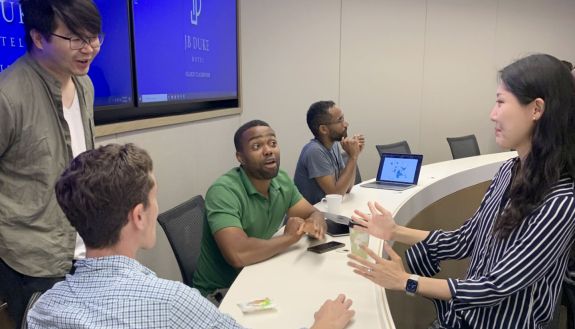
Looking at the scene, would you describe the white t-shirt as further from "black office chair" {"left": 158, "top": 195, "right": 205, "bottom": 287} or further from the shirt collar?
the shirt collar

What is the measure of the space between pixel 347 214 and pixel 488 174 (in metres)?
1.84

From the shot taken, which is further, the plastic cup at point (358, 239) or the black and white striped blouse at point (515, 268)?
the plastic cup at point (358, 239)

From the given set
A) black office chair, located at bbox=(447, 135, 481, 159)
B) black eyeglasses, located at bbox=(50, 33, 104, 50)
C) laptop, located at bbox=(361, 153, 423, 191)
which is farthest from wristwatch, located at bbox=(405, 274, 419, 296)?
black office chair, located at bbox=(447, 135, 481, 159)

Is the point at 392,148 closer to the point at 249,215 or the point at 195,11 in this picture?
the point at 195,11

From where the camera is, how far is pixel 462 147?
4266 mm

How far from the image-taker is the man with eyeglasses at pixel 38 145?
4.15ft

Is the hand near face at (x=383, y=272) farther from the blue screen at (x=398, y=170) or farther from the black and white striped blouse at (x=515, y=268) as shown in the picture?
the blue screen at (x=398, y=170)

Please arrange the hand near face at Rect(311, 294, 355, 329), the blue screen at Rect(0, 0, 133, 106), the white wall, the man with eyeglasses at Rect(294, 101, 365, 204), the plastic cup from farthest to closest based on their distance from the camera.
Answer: the white wall < the man with eyeglasses at Rect(294, 101, 365, 204) < the blue screen at Rect(0, 0, 133, 106) < the plastic cup < the hand near face at Rect(311, 294, 355, 329)

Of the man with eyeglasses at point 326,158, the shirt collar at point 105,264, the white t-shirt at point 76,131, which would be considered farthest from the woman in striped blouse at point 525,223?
the man with eyeglasses at point 326,158

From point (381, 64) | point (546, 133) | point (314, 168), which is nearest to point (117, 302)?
→ point (546, 133)

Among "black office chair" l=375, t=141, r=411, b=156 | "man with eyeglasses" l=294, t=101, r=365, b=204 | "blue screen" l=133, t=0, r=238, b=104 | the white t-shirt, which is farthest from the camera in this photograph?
"black office chair" l=375, t=141, r=411, b=156

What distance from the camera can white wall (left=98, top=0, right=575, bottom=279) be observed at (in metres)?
3.92

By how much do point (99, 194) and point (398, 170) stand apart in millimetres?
2206

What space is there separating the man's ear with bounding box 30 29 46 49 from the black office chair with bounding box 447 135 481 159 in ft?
11.6
